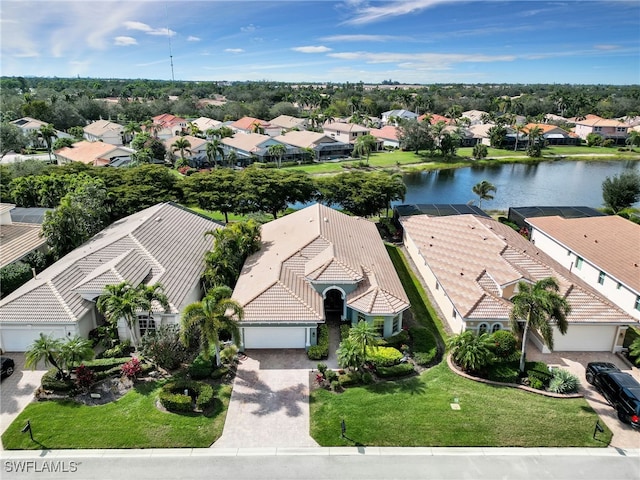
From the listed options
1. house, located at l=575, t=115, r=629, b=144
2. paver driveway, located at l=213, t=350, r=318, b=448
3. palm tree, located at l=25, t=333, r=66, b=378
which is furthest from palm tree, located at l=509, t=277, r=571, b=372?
house, located at l=575, t=115, r=629, b=144

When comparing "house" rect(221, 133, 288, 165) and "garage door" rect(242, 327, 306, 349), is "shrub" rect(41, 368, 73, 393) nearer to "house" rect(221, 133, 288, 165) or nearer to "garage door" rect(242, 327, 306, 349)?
"garage door" rect(242, 327, 306, 349)

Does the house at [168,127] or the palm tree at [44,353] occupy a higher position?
the house at [168,127]

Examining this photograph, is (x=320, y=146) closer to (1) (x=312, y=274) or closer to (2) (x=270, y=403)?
(1) (x=312, y=274)

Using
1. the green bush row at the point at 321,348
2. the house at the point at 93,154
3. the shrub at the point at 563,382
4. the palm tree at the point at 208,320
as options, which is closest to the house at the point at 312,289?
the green bush row at the point at 321,348

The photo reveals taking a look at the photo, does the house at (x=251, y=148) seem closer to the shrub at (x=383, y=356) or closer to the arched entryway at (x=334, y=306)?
the arched entryway at (x=334, y=306)

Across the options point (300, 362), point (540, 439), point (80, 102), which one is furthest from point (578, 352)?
point (80, 102)

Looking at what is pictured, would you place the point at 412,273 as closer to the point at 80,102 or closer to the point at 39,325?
the point at 39,325
